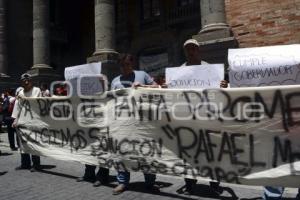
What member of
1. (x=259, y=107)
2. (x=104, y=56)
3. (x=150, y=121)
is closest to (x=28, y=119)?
(x=150, y=121)

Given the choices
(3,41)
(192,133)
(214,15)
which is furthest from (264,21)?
(3,41)

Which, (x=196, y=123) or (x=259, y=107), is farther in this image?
(x=196, y=123)

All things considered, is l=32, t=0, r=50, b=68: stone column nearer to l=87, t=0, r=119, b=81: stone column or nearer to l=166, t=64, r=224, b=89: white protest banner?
l=87, t=0, r=119, b=81: stone column

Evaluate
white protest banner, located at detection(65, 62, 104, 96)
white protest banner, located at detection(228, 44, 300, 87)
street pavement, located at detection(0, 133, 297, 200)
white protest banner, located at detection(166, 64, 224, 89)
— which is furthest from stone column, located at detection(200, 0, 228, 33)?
white protest banner, located at detection(228, 44, 300, 87)

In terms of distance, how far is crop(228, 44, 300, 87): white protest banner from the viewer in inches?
186

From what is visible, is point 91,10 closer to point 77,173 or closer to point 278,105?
point 77,173

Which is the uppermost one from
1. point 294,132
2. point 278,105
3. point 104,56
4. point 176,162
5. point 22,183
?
point 104,56

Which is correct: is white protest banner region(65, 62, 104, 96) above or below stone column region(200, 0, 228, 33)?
below

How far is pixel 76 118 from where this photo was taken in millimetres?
6426

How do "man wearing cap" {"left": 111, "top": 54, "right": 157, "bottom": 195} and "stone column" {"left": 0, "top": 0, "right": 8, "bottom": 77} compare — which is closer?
"man wearing cap" {"left": 111, "top": 54, "right": 157, "bottom": 195}

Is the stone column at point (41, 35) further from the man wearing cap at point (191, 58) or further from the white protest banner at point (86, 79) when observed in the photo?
the man wearing cap at point (191, 58)

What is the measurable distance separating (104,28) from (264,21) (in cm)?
652

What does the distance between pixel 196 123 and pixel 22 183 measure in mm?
3127

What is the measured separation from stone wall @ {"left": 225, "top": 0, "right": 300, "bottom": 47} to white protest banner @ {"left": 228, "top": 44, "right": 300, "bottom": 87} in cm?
715
